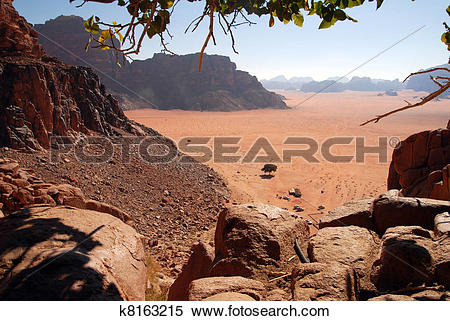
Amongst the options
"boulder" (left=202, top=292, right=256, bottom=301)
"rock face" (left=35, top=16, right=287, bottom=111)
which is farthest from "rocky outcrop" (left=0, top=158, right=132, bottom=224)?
"rock face" (left=35, top=16, right=287, bottom=111)

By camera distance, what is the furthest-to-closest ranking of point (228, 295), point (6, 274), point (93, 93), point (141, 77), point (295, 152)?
1. point (141, 77)
2. point (295, 152)
3. point (93, 93)
4. point (228, 295)
5. point (6, 274)

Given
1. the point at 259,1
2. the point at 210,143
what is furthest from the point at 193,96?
the point at 259,1

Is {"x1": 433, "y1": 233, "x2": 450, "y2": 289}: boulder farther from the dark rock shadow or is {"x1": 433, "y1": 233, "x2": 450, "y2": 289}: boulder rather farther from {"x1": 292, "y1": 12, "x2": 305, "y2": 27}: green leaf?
the dark rock shadow

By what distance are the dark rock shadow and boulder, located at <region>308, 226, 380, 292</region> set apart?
90.0 inches

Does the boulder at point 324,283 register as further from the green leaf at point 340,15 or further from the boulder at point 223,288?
the green leaf at point 340,15

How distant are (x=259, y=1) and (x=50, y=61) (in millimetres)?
14047

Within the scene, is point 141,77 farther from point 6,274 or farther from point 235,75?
point 6,274

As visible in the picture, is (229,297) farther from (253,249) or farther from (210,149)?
(210,149)

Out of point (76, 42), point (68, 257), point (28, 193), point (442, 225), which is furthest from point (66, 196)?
point (76, 42)

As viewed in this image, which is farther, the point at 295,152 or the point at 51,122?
the point at 295,152

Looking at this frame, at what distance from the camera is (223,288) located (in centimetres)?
270

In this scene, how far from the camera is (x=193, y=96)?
216 ft

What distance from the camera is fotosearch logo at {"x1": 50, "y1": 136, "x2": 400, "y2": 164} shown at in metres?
12.3

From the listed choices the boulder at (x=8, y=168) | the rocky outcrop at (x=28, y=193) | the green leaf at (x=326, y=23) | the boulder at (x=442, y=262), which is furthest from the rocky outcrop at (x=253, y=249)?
the boulder at (x=8, y=168)
